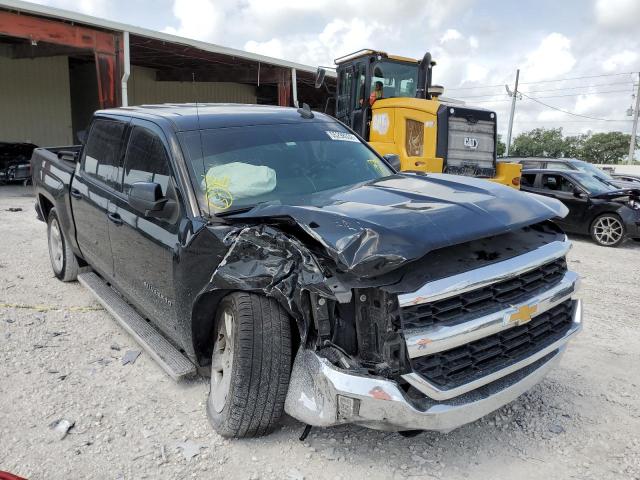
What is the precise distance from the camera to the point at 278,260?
2.65 meters

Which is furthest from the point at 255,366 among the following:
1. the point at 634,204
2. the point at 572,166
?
the point at 572,166

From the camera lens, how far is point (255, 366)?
104 inches

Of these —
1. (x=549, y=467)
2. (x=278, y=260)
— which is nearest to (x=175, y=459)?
(x=278, y=260)

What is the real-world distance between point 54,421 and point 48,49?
61.9 ft

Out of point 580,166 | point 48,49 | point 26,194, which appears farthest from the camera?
point 48,49

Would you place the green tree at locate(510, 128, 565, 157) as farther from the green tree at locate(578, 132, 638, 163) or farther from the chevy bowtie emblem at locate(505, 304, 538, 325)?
the chevy bowtie emblem at locate(505, 304, 538, 325)

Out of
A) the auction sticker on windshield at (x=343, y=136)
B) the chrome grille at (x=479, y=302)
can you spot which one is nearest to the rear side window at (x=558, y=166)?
the auction sticker on windshield at (x=343, y=136)

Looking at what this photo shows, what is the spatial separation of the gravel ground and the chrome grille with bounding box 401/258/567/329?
0.87m

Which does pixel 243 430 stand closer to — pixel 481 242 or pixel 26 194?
pixel 481 242

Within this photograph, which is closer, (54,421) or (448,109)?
(54,421)

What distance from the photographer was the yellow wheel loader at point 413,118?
928 centimetres

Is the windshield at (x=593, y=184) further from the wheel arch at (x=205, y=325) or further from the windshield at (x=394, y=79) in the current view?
the wheel arch at (x=205, y=325)

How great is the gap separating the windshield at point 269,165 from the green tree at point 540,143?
7077cm

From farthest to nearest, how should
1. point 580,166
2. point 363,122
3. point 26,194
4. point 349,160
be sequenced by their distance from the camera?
point 26,194, point 580,166, point 363,122, point 349,160
